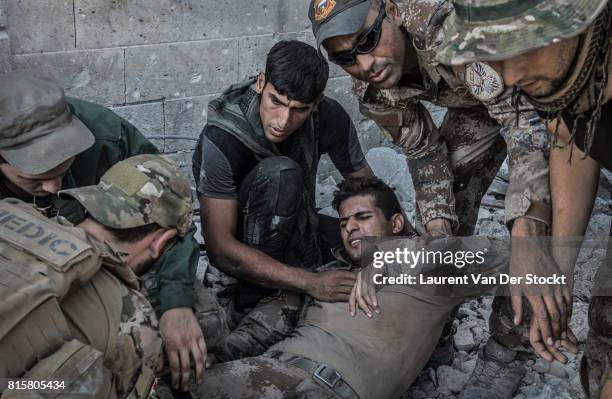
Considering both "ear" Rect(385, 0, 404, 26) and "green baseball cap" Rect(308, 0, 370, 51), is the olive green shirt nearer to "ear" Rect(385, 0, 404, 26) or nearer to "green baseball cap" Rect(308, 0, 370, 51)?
"green baseball cap" Rect(308, 0, 370, 51)

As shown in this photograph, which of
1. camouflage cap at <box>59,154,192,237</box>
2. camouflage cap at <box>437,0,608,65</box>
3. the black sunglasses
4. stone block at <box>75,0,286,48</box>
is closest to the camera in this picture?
camouflage cap at <box>437,0,608,65</box>

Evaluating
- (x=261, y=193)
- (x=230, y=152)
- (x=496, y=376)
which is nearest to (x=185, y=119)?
(x=230, y=152)

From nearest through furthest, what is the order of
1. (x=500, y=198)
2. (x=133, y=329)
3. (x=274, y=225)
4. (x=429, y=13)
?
(x=133, y=329) < (x=429, y=13) < (x=274, y=225) < (x=500, y=198)

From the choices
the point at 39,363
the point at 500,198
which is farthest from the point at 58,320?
the point at 500,198

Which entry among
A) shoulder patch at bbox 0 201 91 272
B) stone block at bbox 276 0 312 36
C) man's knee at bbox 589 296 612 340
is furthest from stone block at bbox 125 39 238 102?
man's knee at bbox 589 296 612 340

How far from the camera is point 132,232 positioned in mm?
2695

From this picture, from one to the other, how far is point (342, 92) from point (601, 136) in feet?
10.3

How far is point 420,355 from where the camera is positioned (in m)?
3.40

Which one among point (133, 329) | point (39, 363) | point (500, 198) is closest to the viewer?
point (39, 363)

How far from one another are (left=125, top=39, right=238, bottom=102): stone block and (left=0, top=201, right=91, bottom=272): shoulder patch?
264 cm

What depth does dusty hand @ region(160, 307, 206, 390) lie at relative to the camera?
9.63ft

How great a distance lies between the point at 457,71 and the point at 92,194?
1.60m

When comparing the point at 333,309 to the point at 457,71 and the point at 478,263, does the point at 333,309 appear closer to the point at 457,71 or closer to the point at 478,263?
the point at 478,263

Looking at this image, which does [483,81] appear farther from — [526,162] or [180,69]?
[180,69]
